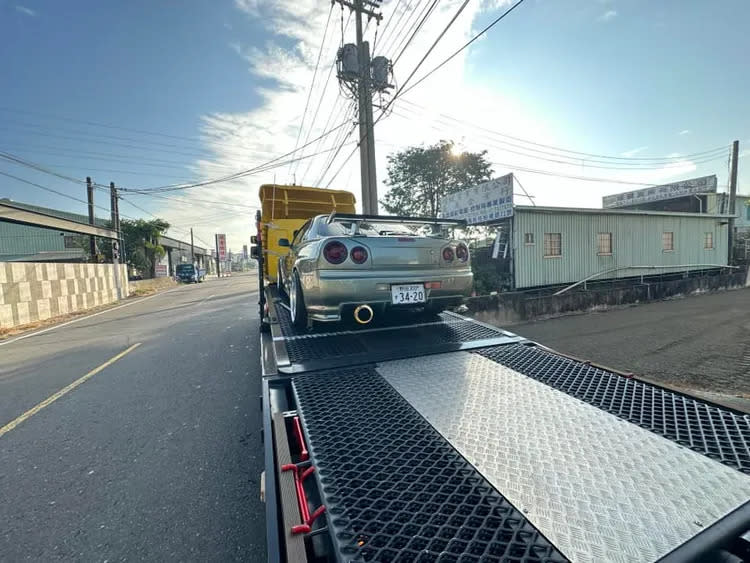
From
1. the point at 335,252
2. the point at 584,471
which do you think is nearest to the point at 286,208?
the point at 335,252

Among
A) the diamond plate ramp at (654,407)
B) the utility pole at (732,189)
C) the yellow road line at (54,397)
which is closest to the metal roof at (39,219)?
the yellow road line at (54,397)

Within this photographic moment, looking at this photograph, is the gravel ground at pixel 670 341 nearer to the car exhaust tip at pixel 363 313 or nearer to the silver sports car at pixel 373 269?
the silver sports car at pixel 373 269

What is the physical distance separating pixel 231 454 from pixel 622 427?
2.58 metres

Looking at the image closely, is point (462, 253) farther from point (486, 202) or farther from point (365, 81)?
point (365, 81)

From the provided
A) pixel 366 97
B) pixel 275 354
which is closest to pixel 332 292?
pixel 275 354

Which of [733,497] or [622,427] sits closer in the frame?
[733,497]

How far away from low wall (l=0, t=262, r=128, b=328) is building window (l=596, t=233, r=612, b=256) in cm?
1892

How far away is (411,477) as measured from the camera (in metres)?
1.34

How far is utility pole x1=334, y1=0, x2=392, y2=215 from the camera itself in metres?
11.6

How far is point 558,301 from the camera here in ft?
30.2

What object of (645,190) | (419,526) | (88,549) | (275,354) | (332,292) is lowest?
(88,549)

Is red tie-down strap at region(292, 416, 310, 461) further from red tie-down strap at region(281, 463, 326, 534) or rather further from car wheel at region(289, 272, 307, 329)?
car wheel at region(289, 272, 307, 329)

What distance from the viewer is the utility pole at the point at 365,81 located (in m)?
11.6

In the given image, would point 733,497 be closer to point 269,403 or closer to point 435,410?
point 435,410
